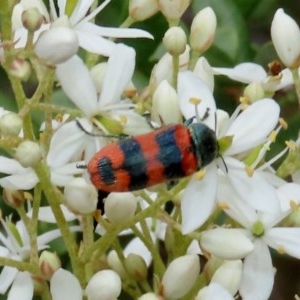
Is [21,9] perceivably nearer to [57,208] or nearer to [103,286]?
[57,208]

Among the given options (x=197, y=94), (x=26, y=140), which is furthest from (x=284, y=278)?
(x=26, y=140)

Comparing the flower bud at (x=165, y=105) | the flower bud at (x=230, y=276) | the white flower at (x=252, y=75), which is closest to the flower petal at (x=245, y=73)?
the white flower at (x=252, y=75)

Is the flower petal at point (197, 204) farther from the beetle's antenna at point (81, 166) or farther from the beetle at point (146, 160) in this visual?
the beetle's antenna at point (81, 166)

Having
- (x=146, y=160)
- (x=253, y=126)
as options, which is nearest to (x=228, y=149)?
(x=253, y=126)

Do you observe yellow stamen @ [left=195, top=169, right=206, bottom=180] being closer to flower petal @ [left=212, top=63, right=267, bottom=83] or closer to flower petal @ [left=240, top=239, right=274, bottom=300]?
flower petal @ [left=240, top=239, right=274, bottom=300]

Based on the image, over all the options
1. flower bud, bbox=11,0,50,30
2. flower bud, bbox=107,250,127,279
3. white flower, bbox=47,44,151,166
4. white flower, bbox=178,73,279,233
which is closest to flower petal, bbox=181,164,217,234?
white flower, bbox=178,73,279,233

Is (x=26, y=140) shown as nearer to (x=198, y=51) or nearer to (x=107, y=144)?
(x=107, y=144)
